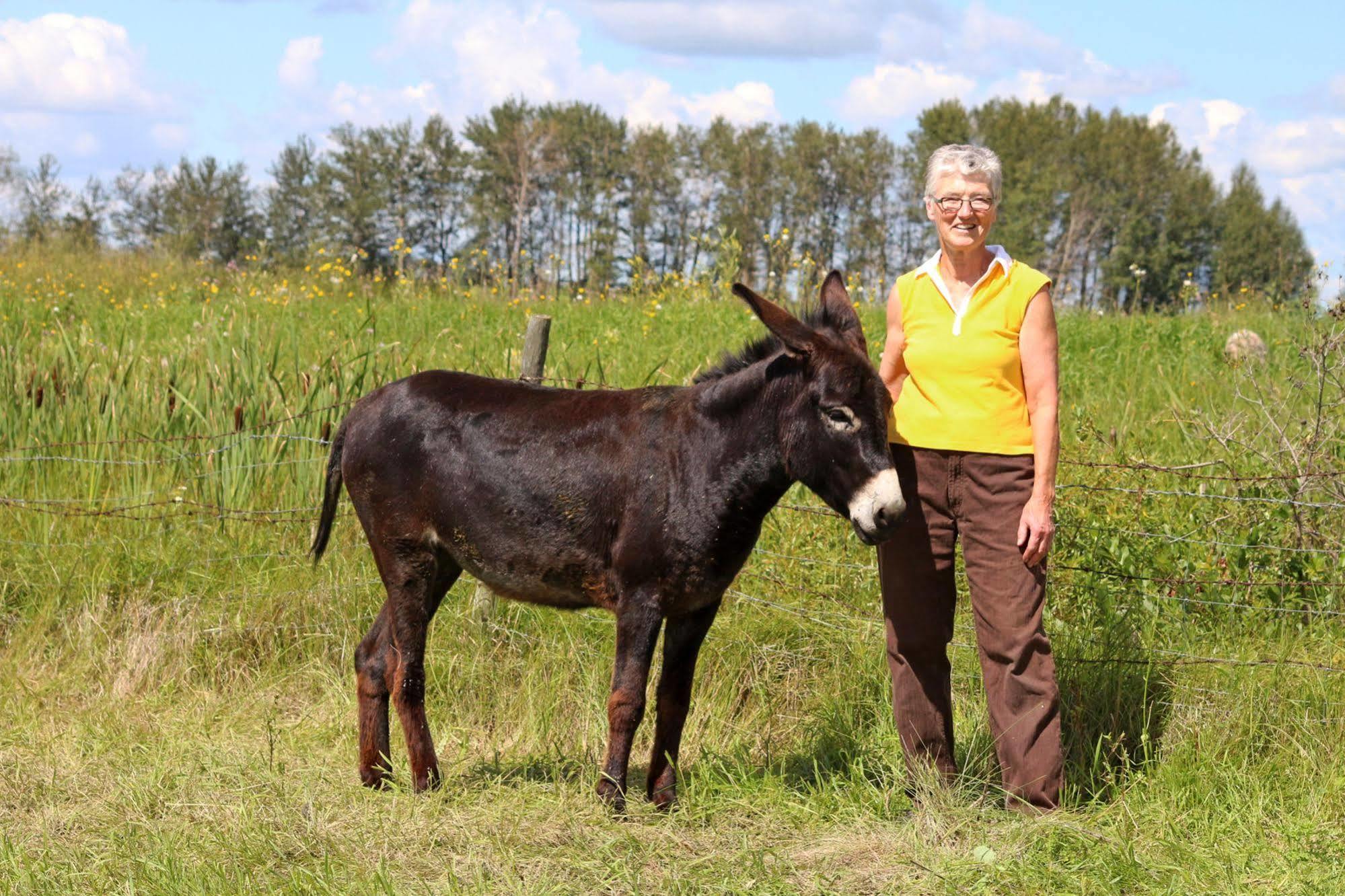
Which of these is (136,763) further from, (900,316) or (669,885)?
(900,316)

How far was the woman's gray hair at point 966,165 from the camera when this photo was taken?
386cm

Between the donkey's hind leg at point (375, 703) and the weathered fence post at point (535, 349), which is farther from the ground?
the weathered fence post at point (535, 349)

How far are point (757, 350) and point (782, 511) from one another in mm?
2244

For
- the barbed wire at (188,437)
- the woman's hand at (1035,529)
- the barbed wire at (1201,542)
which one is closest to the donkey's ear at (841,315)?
the woman's hand at (1035,529)

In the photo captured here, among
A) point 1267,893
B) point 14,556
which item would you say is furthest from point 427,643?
point 1267,893

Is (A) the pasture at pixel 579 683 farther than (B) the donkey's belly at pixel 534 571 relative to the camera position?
No

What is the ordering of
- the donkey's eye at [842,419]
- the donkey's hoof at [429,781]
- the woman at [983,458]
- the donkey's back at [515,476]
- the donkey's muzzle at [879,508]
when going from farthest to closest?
the donkey's hoof at [429,781] → the donkey's back at [515,476] → the woman at [983,458] → the donkey's eye at [842,419] → the donkey's muzzle at [879,508]

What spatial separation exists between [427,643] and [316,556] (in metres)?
0.94

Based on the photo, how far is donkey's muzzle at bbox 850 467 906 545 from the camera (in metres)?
3.63

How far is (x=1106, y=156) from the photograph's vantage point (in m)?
52.4

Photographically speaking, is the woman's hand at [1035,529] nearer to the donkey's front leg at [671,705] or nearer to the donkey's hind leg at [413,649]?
the donkey's front leg at [671,705]

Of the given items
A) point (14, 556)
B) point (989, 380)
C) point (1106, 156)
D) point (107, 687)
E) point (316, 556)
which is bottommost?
point (107, 687)

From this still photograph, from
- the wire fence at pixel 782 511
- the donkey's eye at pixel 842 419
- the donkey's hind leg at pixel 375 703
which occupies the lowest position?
the donkey's hind leg at pixel 375 703

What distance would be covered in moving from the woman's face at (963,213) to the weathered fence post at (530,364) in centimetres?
239
